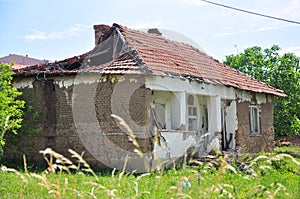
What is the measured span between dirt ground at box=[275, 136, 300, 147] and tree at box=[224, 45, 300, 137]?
50 centimetres

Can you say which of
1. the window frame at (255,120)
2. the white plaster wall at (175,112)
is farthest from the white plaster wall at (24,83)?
the window frame at (255,120)

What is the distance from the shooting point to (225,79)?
18.8 meters

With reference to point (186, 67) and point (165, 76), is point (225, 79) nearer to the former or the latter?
point (186, 67)

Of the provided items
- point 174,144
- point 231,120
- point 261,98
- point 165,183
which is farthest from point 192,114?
point 165,183

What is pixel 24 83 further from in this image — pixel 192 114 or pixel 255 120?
pixel 255 120

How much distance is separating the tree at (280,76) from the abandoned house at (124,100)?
1137 cm

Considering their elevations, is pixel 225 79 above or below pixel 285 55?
below

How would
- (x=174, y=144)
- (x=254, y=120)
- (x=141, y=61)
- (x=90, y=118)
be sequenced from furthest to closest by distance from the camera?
(x=254, y=120), (x=174, y=144), (x=90, y=118), (x=141, y=61)

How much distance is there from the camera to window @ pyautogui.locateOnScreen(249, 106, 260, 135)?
20750 millimetres

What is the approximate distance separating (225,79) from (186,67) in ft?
8.20

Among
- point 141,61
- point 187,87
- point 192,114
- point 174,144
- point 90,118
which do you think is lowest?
point 174,144

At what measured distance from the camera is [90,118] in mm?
15117

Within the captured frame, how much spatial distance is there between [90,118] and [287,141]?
1930cm

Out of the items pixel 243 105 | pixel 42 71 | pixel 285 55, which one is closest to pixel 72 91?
pixel 42 71
